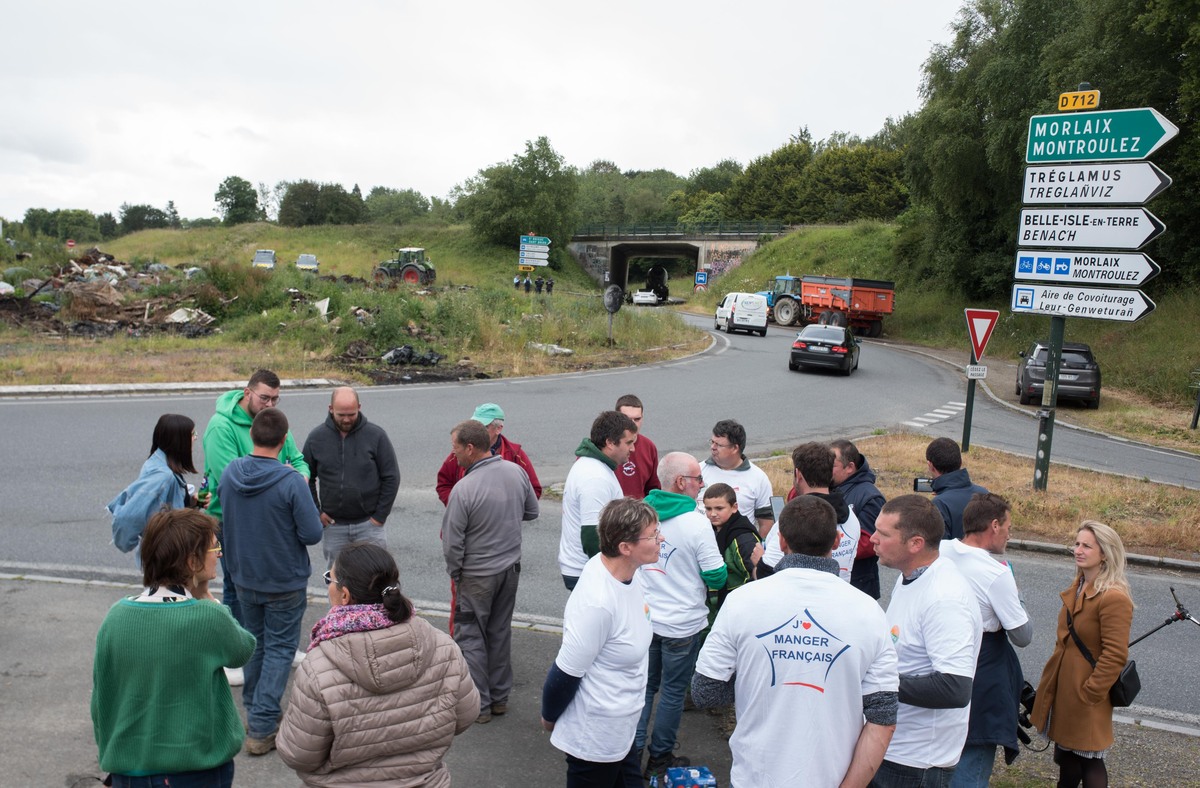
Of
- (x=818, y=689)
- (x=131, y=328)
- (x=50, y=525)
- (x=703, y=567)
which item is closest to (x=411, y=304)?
(x=131, y=328)

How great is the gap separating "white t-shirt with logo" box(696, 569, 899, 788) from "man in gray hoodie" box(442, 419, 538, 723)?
96.1 inches

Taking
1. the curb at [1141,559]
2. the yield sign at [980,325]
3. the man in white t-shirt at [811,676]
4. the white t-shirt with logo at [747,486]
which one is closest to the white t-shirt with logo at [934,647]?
the man in white t-shirt at [811,676]

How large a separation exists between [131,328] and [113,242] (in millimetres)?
57330

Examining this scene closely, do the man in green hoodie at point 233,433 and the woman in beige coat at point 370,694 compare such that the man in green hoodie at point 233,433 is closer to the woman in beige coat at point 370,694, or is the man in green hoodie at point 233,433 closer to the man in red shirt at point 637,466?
the man in red shirt at point 637,466

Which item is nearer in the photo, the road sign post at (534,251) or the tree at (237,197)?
the road sign post at (534,251)

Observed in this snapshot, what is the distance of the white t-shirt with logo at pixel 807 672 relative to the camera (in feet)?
9.89

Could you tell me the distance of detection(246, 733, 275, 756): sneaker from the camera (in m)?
4.74

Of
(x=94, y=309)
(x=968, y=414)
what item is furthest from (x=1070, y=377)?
(x=94, y=309)

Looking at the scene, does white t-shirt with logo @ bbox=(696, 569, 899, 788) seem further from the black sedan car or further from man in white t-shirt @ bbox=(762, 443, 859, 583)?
the black sedan car

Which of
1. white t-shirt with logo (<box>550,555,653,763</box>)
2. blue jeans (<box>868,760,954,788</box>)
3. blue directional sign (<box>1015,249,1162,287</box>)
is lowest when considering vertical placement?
blue jeans (<box>868,760,954,788</box>)

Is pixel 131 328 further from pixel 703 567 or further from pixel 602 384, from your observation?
pixel 703 567

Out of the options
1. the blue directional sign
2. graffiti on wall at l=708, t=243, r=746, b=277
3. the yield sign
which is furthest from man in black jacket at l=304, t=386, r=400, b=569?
graffiti on wall at l=708, t=243, r=746, b=277

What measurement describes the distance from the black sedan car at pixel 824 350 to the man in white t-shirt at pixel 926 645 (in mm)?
21463

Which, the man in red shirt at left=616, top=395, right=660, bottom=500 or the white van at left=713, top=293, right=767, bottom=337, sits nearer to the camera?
the man in red shirt at left=616, top=395, right=660, bottom=500
